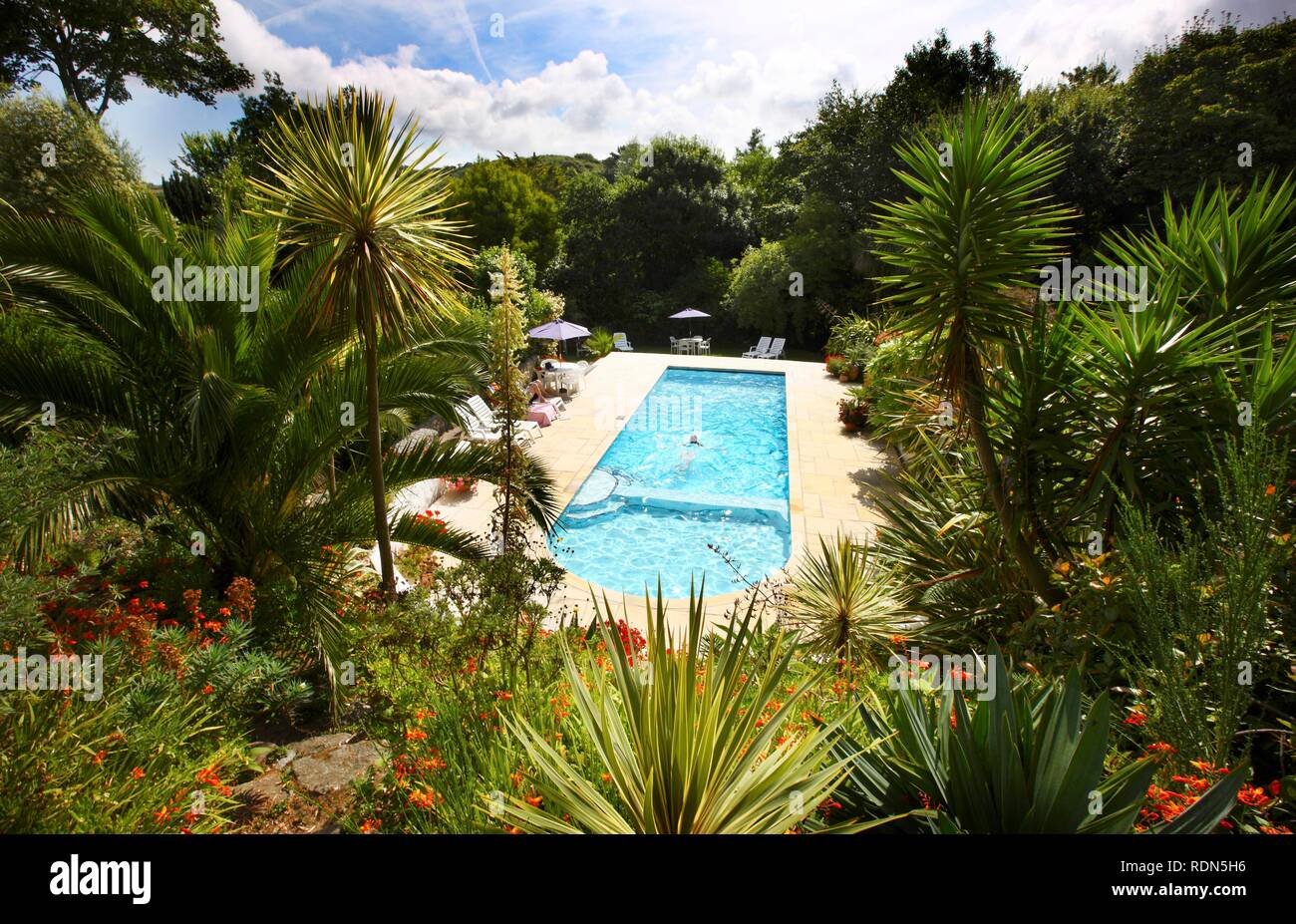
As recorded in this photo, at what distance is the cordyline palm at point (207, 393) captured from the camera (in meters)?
3.99

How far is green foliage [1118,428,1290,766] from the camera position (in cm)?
218

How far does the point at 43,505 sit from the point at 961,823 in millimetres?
3805

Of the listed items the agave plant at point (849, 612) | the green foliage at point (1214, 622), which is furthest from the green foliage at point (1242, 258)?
the agave plant at point (849, 612)

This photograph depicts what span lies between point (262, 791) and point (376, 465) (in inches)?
85.2

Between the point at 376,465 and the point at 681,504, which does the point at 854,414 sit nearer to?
the point at 681,504

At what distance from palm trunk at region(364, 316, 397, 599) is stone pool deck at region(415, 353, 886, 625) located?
1.42m

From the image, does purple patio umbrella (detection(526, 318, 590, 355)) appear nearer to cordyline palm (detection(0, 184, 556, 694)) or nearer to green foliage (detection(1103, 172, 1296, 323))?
cordyline palm (detection(0, 184, 556, 694))

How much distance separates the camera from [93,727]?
2.47 metres

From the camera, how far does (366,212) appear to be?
168 inches

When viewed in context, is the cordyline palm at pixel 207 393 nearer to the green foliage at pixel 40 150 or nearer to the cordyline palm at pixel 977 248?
the cordyline palm at pixel 977 248

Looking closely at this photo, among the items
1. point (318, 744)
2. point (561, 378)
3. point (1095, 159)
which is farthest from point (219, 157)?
point (1095, 159)

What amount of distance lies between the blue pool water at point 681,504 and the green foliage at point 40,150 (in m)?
12.1
